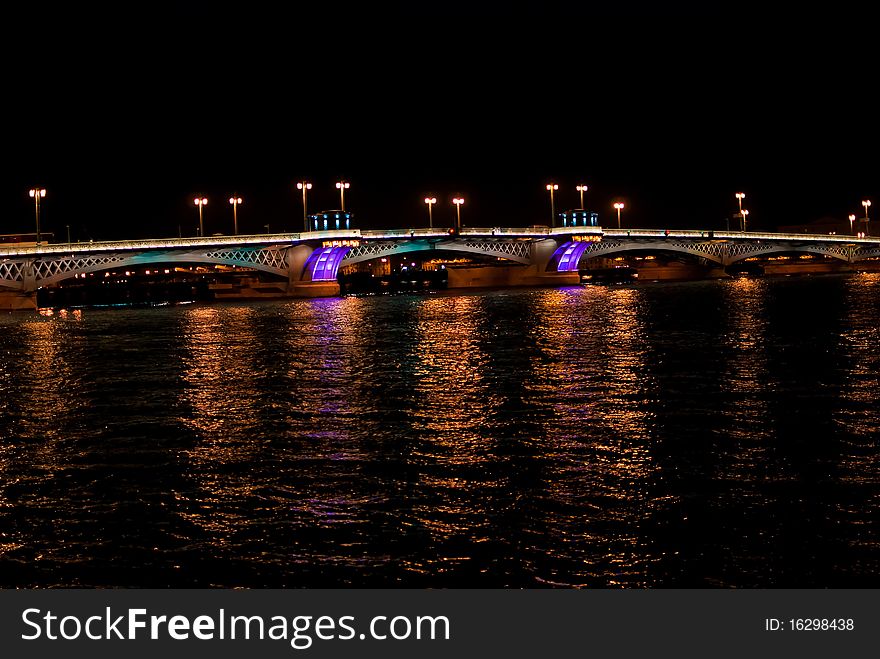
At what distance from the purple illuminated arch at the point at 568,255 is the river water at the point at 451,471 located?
87.0 m

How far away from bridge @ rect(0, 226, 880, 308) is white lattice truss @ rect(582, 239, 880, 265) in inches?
4.9

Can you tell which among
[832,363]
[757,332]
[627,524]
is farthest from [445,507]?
[757,332]

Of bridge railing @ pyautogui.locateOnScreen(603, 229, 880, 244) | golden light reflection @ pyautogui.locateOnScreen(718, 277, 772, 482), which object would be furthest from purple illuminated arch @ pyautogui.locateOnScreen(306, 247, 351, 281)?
golden light reflection @ pyautogui.locateOnScreen(718, 277, 772, 482)

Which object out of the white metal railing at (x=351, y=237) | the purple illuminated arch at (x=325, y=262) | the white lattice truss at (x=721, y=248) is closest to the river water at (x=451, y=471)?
the white metal railing at (x=351, y=237)

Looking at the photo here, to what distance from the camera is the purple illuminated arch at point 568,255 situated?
11543 centimetres

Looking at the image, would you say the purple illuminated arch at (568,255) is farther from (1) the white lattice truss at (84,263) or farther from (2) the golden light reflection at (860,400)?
(2) the golden light reflection at (860,400)

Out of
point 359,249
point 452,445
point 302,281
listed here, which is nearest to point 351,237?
point 359,249

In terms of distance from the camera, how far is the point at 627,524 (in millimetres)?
10430

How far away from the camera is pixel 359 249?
101 metres

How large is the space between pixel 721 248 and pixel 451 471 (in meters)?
122

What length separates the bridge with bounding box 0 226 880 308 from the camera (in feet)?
267

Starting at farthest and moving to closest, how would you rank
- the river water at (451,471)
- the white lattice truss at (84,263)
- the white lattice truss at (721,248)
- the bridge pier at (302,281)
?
the white lattice truss at (721,248)
the bridge pier at (302,281)
the white lattice truss at (84,263)
the river water at (451,471)
